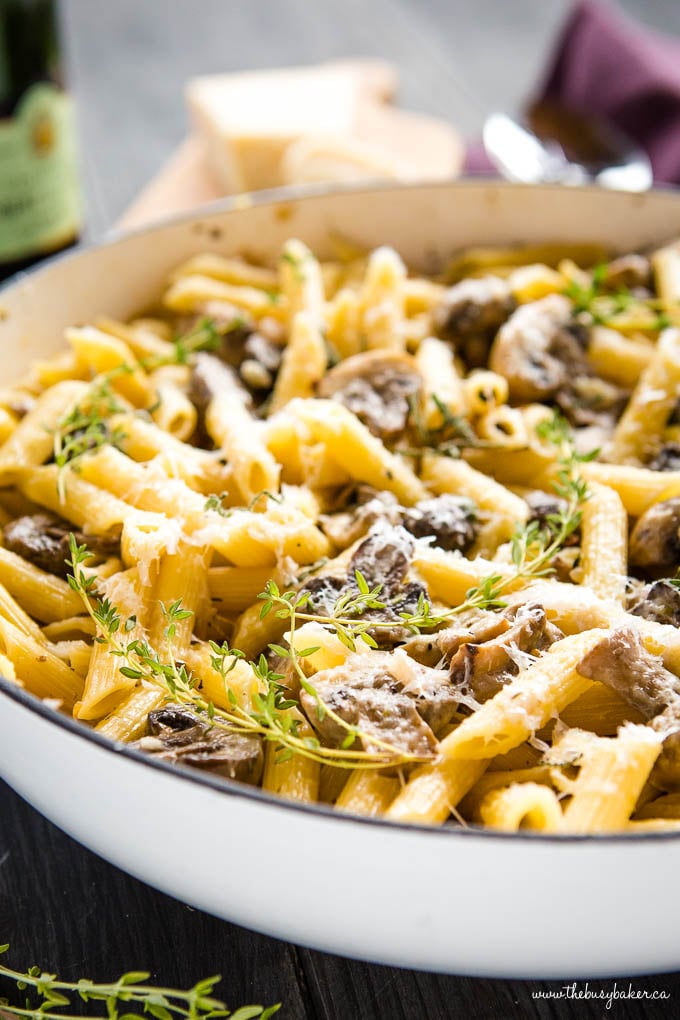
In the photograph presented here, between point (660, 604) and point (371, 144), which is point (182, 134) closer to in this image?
point (371, 144)

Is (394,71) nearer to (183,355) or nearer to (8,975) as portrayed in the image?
(183,355)

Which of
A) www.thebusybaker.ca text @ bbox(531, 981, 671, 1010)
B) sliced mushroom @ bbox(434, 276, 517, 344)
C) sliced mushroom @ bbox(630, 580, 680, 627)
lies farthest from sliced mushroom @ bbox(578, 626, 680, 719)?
sliced mushroom @ bbox(434, 276, 517, 344)

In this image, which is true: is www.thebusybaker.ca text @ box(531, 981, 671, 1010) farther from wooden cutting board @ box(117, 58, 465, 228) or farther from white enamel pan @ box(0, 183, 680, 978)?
wooden cutting board @ box(117, 58, 465, 228)

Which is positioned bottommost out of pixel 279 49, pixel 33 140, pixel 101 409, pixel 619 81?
pixel 279 49

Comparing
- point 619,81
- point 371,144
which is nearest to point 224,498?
point 371,144

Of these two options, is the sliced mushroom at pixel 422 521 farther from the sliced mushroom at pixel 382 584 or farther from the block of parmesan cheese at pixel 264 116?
the block of parmesan cheese at pixel 264 116

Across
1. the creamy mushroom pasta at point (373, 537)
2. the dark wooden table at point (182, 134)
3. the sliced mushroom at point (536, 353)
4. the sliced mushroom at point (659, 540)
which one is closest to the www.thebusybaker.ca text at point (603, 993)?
the dark wooden table at point (182, 134)

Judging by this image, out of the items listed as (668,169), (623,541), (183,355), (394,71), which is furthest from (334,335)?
(394,71)
